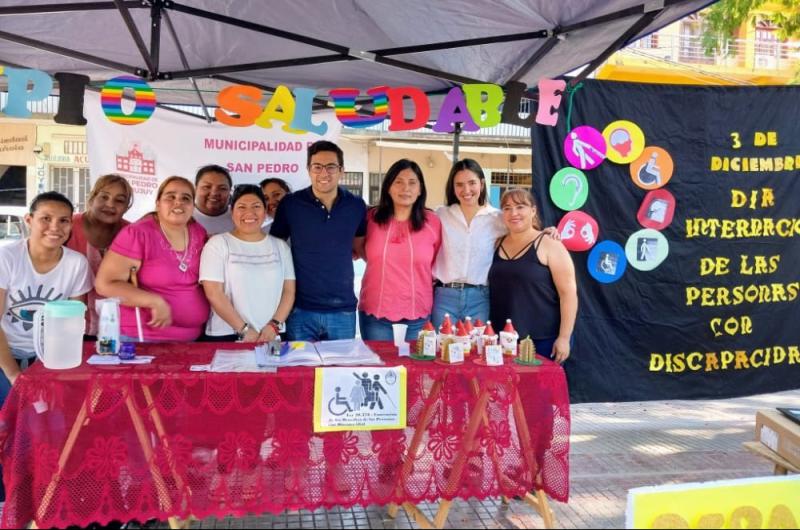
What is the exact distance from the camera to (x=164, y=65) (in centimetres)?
461

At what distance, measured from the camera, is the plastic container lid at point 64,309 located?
90.3 inches

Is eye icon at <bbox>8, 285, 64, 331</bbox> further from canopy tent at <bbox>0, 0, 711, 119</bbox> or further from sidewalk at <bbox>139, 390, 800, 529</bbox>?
canopy tent at <bbox>0, 0, 711, 119</bbox>

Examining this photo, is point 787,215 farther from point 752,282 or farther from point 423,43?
point 423,43

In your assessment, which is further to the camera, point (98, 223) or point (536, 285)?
point (98, 223)

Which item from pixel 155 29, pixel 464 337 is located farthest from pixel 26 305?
pixel 464 337

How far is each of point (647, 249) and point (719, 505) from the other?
2905 mm

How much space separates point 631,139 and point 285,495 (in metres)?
3.33

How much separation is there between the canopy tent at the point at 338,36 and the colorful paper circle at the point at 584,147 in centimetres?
46

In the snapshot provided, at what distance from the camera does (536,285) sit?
3127 millimetres

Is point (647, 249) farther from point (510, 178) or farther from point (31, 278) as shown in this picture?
point (510, 178)

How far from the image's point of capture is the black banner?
14.1 ft

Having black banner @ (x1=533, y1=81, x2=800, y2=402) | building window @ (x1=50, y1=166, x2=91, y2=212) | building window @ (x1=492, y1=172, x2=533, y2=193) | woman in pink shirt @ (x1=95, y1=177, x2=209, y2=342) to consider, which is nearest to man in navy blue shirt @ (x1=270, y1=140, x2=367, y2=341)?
woman in pink shirt @ (x1=95, y1=177, x2=209, y2=342)

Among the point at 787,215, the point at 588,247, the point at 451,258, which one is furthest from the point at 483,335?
the point at 787,215

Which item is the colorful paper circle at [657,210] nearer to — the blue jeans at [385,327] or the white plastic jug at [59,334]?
the blue jeans at [385,327]
